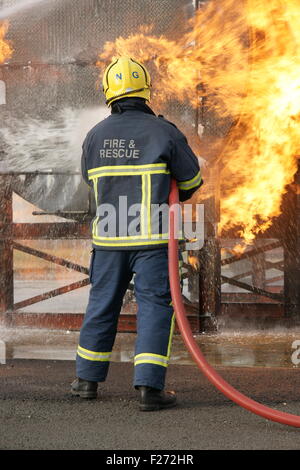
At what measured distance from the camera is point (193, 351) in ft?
13.6

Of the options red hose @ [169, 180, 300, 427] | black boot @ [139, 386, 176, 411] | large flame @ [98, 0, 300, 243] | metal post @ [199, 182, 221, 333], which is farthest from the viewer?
metal post @ [199, 182, 221, 333]

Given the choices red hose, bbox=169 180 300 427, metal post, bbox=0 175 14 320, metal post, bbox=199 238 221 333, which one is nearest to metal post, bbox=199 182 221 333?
metal post, bbox=199 238 221 333

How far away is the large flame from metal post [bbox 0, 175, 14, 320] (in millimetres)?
1653

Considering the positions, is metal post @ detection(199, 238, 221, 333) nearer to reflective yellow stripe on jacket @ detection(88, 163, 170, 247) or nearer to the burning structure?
the burning structure

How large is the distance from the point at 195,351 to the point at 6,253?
164 inches

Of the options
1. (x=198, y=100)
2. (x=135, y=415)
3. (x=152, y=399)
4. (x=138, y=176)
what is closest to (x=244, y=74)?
(x=198, y=100)

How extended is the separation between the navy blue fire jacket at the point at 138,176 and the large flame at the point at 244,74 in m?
3.07

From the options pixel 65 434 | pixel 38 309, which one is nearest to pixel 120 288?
pixel 65 434

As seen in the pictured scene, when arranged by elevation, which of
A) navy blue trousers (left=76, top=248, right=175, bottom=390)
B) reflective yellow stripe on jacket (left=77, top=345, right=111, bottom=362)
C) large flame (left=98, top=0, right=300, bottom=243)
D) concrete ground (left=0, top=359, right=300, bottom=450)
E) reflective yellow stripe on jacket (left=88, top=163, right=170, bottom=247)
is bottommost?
concrete ground (left=0, top=359, right=300, bottom=450)

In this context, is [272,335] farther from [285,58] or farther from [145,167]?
[145,167]

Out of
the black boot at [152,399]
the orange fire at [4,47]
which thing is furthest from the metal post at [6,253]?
the black boot at [152,399]

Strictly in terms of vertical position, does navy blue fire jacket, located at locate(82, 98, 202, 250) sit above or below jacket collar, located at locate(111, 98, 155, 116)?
below

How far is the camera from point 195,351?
4.14 meters

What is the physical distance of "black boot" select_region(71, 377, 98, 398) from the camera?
4.44 m
